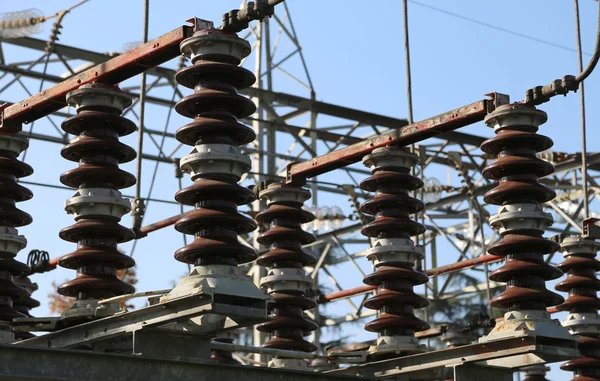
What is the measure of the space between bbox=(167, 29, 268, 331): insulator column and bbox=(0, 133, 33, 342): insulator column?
1525 mm

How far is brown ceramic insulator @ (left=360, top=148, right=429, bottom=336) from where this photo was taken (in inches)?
302

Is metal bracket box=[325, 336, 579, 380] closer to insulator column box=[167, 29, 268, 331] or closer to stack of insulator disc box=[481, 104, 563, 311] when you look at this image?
stack of insulator disc box=[481, 104, 563, 311]

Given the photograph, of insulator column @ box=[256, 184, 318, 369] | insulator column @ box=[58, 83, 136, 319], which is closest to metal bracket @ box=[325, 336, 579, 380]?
insulator column @ box=[256, 184, 318, 369]

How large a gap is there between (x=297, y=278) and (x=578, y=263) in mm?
2000

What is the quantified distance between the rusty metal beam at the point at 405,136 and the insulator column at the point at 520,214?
14 cm

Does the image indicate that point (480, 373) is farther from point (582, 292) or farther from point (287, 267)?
point (582, 292)

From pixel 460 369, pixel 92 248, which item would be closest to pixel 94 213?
pixel 92 248

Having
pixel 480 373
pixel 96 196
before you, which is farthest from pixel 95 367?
pixel 480 373

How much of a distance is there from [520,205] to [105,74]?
7.88ft

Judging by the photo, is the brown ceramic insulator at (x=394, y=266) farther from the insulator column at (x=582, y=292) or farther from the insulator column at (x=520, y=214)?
the insulator column at (x=582, y=292)

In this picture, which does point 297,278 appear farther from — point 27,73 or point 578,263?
point 27,73

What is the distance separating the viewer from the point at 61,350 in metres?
5.38

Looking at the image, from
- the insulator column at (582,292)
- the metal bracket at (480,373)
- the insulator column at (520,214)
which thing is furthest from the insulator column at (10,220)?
the insulator column at (582,292)

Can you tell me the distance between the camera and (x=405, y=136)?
25.7 ft
